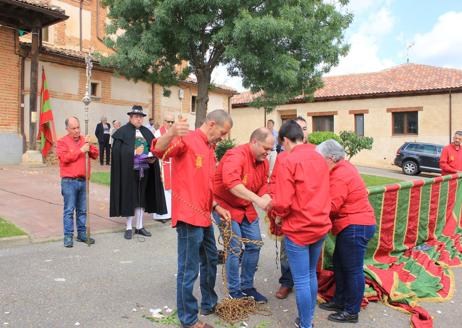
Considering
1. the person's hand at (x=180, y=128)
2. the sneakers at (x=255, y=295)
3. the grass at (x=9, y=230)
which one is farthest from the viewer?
the grass at (x=9, y=230)

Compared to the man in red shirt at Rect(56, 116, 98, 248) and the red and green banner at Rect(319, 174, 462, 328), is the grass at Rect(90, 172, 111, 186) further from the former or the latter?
the red and green banner at Rect(319, 174, 462, 328)

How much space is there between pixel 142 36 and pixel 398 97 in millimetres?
19655

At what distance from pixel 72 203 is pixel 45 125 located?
10.5 meters

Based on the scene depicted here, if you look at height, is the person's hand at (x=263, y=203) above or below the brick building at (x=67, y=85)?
below

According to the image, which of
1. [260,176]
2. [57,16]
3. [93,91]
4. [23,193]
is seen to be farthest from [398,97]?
[260,176]

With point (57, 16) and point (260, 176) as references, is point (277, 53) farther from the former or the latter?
point (260, 176)

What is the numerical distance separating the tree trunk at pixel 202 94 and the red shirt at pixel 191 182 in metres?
11.3

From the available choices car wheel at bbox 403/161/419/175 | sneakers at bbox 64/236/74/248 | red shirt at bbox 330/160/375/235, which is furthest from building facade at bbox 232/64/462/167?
red shirt at bbox 330/160/375/235

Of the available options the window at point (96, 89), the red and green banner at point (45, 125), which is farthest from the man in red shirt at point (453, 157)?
the window at point (96, 89)

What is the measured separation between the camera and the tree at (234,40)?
13.1 meters

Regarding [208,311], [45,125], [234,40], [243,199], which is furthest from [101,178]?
[243,199]

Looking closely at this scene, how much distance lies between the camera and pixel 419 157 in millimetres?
22156

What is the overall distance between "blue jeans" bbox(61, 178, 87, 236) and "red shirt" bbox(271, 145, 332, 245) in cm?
387

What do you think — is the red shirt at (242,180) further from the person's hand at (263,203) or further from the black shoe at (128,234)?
the black shoe at (128,234)
